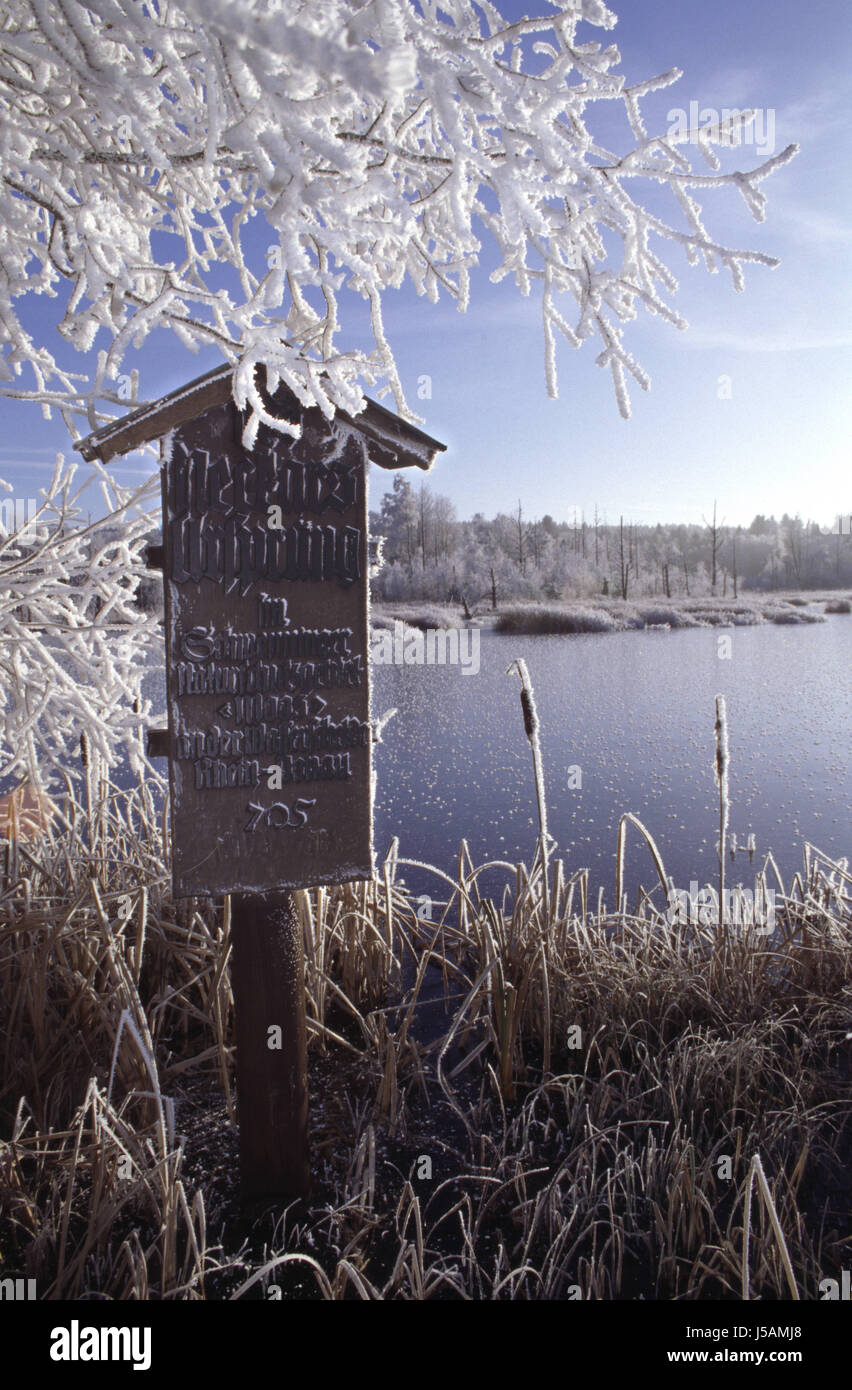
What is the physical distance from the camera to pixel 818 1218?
2062 millimetres

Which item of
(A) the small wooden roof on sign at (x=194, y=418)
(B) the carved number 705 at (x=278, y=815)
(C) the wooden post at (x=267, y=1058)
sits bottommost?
(C) the wooden post at (x=267, y=1058)

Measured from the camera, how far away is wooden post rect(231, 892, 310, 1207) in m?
2.12

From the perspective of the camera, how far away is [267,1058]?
2.11 metres

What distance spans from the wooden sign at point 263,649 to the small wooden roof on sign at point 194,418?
1.2 inches

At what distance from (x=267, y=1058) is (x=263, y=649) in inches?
41.7

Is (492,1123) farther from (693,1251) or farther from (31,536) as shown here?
(31,536)

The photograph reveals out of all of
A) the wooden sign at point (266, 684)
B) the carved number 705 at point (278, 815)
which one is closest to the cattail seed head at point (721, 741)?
the wooden sign at point (266, 684)

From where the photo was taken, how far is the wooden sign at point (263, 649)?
1.96 metres

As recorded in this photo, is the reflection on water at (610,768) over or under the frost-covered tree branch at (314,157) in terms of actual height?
under

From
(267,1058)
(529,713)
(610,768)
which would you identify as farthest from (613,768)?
(267,1058)

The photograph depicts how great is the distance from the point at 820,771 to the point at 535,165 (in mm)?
6269

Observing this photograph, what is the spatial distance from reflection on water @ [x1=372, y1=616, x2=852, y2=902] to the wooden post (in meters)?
2.36

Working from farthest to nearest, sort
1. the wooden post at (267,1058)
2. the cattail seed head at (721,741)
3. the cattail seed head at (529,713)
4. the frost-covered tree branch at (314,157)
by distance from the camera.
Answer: the cattail seed head at (721,741), the cattail seed head at (529,713), the wooden post at (267,1058), the frost-covered tree branch at (314,157)

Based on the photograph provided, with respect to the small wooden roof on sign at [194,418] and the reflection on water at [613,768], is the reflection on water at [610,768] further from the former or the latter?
the small wooden roof on sign at [194,418]
